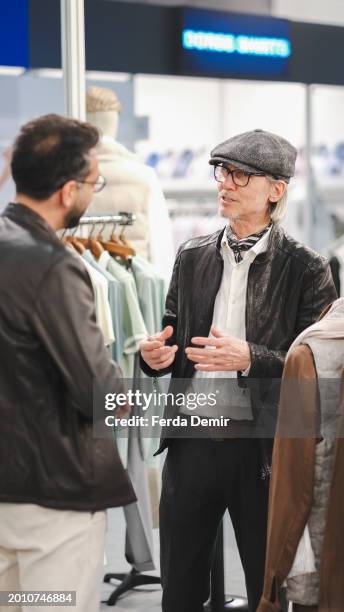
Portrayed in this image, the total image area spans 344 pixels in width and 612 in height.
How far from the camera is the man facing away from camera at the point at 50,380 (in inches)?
87.2

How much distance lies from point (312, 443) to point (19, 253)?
868 millimetres

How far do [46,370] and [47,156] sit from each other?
0.47 metres

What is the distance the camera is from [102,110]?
486 centimetres

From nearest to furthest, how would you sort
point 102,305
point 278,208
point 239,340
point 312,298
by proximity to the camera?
point 239,340, point 312,298, point 278,208, point 102,305

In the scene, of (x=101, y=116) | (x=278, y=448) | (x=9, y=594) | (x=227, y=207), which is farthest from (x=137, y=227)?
(x=9, y=594)

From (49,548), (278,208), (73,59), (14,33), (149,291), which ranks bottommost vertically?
(49,548)

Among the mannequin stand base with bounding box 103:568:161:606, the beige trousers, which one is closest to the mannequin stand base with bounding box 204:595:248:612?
the mannequin stand base with bounding box 103:568:161:606

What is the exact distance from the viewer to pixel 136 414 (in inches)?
158

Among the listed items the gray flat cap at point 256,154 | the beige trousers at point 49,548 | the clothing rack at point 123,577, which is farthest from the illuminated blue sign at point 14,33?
the beige trousers at point 49,548

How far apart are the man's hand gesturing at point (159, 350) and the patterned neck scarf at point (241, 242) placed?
30cm

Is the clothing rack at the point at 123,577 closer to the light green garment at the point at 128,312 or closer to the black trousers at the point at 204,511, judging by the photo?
the light green garment at the point at 128,312

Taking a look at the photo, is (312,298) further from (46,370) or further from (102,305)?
(102,305)

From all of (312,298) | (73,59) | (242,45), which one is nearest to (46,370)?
(312,298)

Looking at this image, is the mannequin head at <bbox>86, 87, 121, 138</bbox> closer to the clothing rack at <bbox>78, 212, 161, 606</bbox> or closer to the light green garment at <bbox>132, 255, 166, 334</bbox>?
the clothing rack at <bbox>78, 212, 161, 606</bbox>
